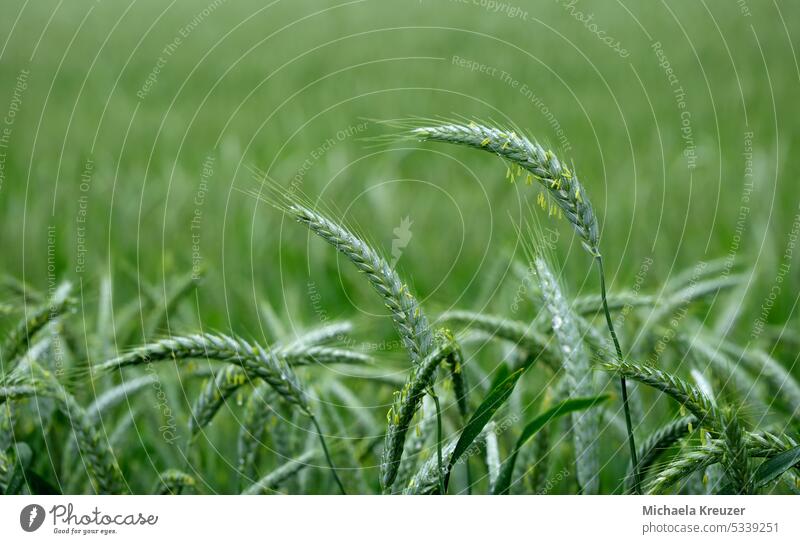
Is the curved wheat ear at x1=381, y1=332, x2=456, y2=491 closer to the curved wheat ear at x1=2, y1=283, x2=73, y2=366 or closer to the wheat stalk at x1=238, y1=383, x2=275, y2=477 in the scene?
the wheat stalk at x1=238, y1=383, x2=275, y2=477

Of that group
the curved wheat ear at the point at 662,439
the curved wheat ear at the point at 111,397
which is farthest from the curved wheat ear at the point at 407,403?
the curved wheat ear at the point at 111,397

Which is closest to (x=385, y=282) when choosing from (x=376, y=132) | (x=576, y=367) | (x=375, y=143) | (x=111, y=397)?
(x=576, y=367)

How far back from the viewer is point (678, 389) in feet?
3.25

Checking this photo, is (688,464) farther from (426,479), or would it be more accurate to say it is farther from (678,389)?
(426,479)

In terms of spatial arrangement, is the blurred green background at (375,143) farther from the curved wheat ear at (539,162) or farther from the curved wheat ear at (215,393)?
the curved wheat ear at (539,162)

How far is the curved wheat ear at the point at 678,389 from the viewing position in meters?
0.98

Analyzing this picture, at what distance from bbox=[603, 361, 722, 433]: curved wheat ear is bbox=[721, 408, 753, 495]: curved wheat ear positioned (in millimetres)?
11

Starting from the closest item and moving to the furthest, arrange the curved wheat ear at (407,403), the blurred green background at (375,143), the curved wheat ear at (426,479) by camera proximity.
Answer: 1. the curved wheat ear at (407,403)
2. the curved wheat ear at (426,479)
3. the blurred green background at (375,143)

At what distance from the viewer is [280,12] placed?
2264mm

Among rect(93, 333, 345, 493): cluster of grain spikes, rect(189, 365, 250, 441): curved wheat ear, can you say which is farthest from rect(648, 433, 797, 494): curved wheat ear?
rect(189, 365, 250, 441): curved wheat ear

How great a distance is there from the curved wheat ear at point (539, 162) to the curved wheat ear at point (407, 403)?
0.68 ft

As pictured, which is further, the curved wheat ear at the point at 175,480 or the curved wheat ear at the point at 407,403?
the curved wheat ear at the point at 175,480
